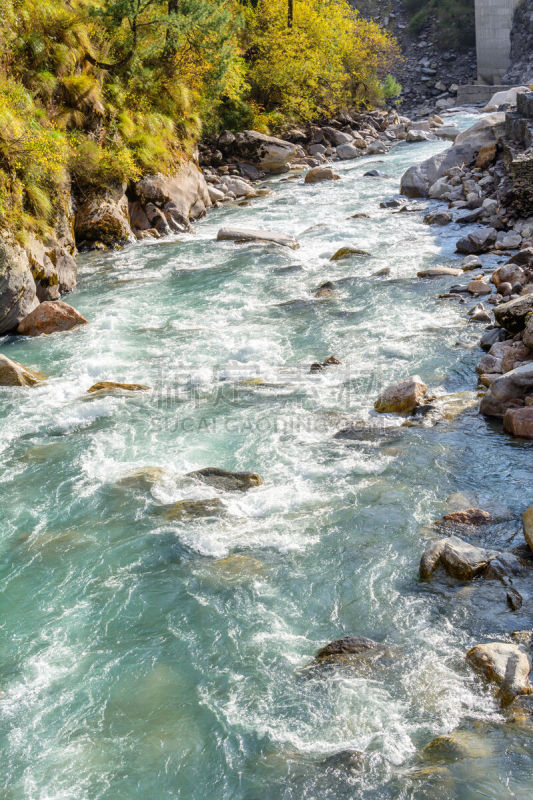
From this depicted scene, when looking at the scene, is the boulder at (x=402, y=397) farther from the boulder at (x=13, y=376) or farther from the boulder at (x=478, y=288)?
the boulder at (x=13, y=376)

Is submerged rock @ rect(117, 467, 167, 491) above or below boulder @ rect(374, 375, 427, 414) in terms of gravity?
above

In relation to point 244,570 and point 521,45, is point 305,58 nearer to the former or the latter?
point 521,45

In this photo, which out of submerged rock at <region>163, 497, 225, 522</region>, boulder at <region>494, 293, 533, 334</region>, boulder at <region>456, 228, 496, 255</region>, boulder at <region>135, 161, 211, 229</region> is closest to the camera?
submerged rock at <region>163, 497, 225, 522</region>

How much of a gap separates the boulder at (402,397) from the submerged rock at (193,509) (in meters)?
2.75

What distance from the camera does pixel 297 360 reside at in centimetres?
1020

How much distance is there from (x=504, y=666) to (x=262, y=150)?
83.3 feet

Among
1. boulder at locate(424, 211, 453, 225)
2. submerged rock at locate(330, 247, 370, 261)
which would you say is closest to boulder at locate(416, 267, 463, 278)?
submerged rock at locate(330, 247, 370, 261)

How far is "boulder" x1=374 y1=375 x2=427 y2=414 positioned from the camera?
8.24 meters

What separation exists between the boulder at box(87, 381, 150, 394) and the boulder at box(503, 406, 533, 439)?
15.7ft

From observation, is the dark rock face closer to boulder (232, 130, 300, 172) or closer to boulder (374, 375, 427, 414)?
boulder (232, 130, 300, 172)

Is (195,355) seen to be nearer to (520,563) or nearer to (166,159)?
(520,563)

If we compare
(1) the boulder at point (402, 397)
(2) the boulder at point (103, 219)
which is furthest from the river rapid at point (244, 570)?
(2) the boulder at point (103, 219)

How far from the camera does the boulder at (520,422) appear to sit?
23.9ft

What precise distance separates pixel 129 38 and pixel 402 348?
14.0 meters
